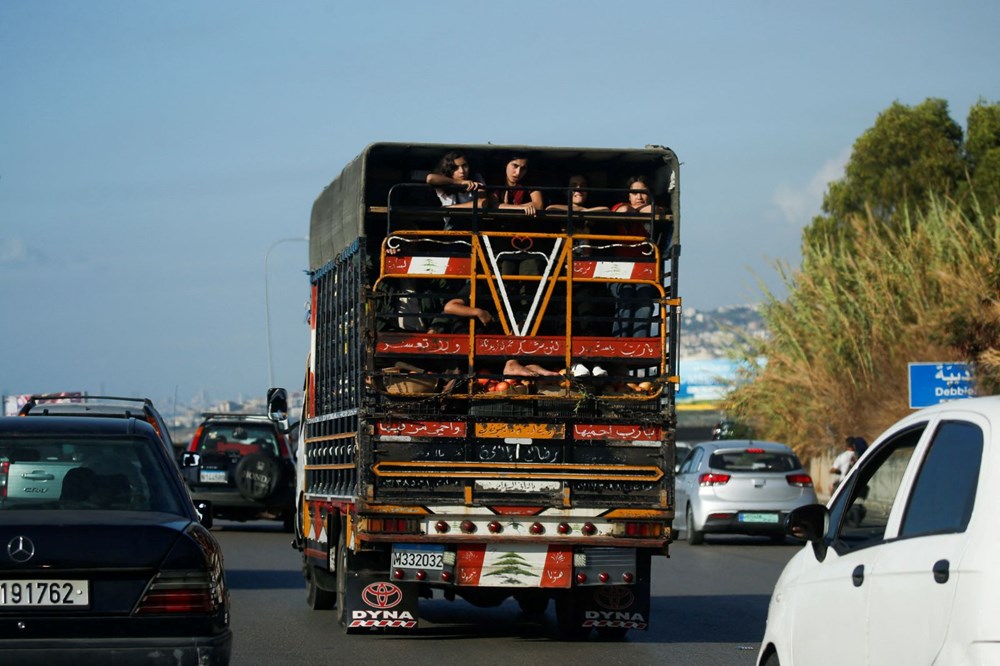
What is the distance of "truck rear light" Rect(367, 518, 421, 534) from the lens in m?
11.9

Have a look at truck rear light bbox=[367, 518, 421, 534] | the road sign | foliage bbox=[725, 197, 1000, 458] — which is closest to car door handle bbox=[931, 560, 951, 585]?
truck rear light bbox=[367, 518, 421, 534]

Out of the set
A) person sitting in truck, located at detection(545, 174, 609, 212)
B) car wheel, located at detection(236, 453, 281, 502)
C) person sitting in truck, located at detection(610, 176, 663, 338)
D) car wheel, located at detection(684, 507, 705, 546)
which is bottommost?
car wheel, located at detection(684, 507, 705, 546)

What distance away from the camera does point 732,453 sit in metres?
25.1

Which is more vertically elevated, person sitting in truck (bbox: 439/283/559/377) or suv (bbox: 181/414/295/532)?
person sitting in truck (bbox: 439/283/559/377)

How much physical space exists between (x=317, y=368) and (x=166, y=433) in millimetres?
2313

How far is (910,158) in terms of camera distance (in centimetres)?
5741

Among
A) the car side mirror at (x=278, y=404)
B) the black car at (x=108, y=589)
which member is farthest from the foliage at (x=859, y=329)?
the black car at (x=108, y=589)

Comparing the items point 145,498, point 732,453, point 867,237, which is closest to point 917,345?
point 867,237

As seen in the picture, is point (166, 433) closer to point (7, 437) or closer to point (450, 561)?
point (450, 561)

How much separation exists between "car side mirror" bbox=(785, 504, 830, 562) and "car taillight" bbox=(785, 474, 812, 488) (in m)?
18.1

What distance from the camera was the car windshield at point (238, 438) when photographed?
28.1 meters

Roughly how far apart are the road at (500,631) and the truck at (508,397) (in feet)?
1.19

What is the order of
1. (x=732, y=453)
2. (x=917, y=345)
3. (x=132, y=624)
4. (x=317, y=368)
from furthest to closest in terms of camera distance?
(x=917, y=345), (x=732, y=453), (x=317, y=368), (x=132, y=624)

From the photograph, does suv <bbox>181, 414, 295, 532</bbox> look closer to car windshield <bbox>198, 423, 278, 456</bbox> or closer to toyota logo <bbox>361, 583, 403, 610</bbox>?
car windshield <bbox>198, 423, 278, 456</bbox>
